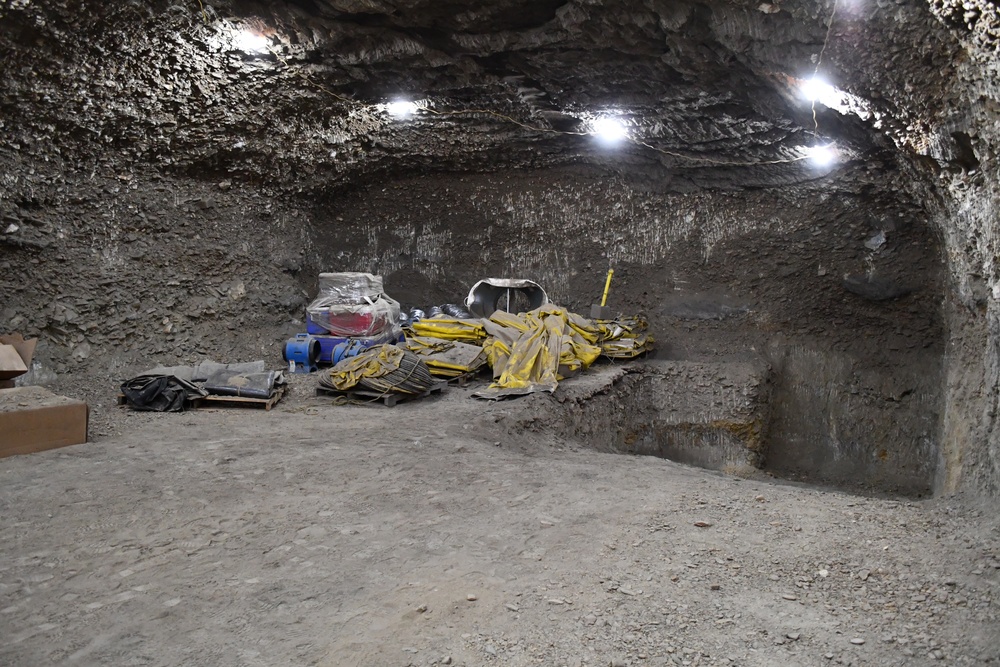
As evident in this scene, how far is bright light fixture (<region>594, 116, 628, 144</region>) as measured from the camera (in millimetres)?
7586

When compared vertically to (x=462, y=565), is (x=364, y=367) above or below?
above

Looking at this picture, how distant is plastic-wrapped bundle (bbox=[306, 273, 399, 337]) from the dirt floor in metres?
3.44

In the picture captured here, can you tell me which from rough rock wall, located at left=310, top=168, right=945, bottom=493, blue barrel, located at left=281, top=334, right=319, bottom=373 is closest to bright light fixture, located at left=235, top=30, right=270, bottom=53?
rough rock wall, located at left=310, top=168, right=945, bottom=493

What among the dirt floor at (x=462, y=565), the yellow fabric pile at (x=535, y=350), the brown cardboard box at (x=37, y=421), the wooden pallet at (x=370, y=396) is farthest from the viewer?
the yellow fabric pile at (x=535, y=350)

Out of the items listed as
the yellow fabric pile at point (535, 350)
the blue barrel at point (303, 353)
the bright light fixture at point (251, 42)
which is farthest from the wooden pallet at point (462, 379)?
the bright light fixture at point (251, 42)

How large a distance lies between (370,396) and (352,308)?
1914mm

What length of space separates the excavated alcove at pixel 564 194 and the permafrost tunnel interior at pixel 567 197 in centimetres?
3

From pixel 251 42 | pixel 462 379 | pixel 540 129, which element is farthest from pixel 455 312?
pixel 251 42

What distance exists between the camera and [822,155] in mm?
6844

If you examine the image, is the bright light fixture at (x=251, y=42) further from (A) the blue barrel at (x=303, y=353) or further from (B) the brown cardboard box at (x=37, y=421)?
(B) the brown cardboard box at (x=37, y=421)

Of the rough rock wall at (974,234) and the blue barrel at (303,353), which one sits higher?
the rough rock wall at (974,234)

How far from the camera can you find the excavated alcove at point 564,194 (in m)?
5.20

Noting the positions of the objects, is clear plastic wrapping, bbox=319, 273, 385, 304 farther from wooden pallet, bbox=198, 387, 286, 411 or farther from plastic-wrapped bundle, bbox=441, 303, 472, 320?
wooden pallet, bbox=198, 387, 286, 411

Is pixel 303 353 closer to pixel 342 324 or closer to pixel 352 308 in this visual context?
pixel 342 324
